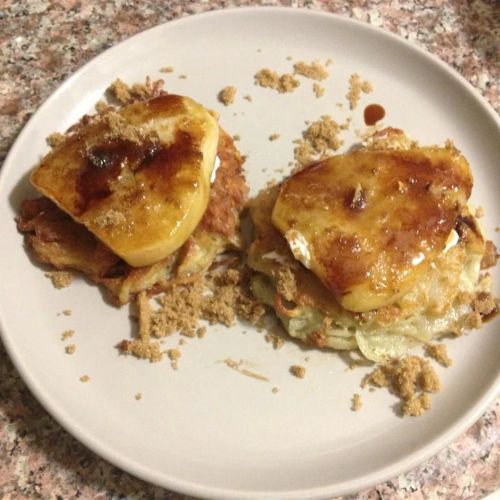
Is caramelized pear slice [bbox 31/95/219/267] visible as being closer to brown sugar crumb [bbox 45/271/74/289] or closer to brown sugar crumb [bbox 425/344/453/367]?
brown sugar crumb [bbox 45/271/74/289]

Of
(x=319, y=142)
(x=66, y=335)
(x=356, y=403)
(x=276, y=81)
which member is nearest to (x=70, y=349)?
(x=66, y=335)

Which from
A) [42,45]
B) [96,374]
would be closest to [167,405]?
[96,374]

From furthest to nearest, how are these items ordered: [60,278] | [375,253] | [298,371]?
[60,278], [298,371], [375,253]

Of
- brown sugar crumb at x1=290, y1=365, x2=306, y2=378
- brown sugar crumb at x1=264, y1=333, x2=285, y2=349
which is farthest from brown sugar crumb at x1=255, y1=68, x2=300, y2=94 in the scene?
brown sugar crumb at x1=290, y1=365, x2=306, y2=378

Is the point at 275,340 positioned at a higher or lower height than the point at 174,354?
higher

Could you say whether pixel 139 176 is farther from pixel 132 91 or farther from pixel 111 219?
pixel 132 91

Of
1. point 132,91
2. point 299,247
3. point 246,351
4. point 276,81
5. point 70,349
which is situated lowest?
point 70,349
